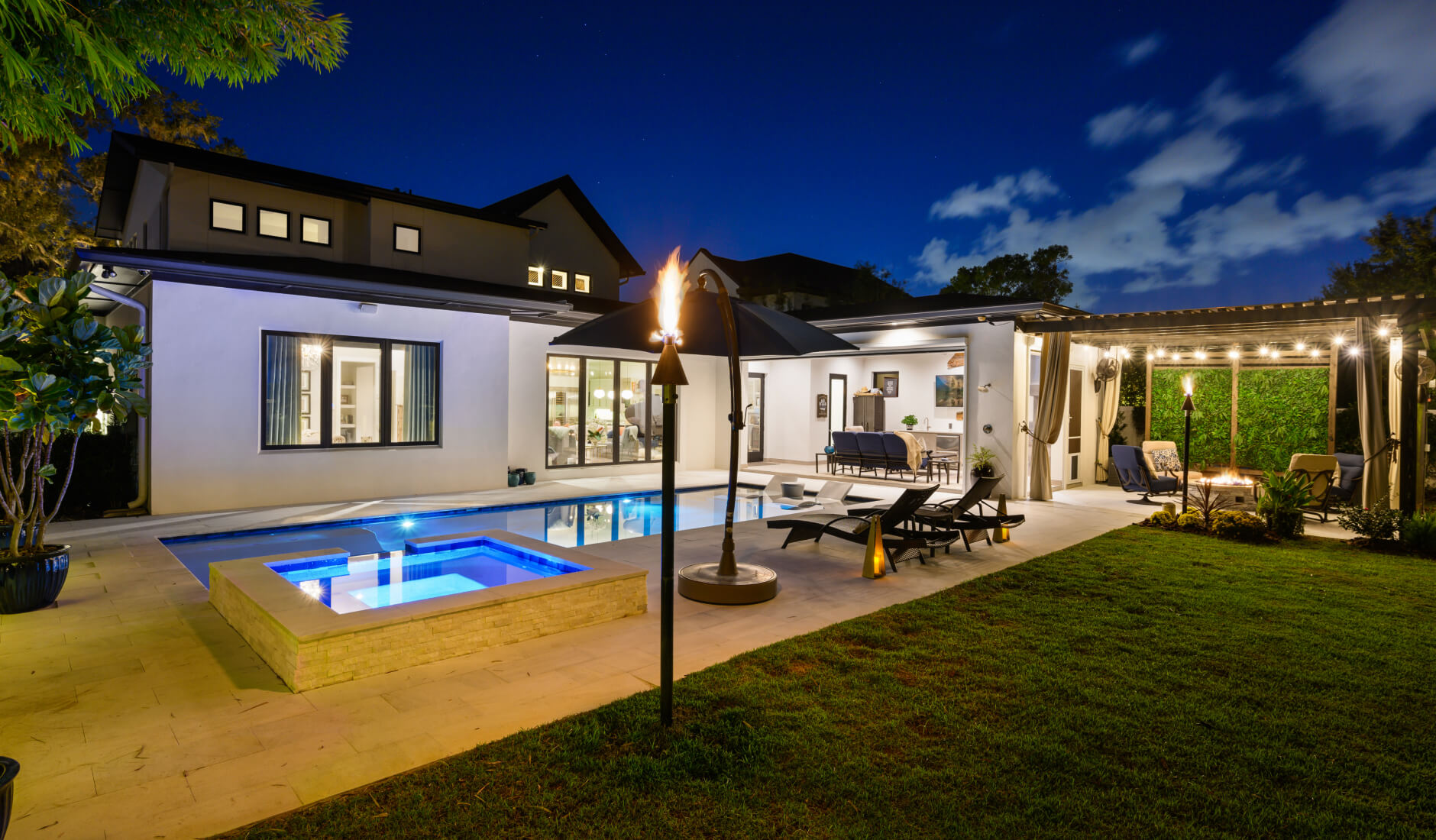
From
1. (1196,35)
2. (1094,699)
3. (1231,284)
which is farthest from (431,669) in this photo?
(1231,284)

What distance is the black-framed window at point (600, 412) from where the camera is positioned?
14039mm

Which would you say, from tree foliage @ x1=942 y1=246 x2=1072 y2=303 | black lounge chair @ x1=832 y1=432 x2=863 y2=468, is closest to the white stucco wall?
black lounge chair @ x1=832 y1=432 x2=863 y2=468

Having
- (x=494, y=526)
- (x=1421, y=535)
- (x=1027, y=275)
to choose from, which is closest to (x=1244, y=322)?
(x=1421, y=535)

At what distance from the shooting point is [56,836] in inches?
95.1

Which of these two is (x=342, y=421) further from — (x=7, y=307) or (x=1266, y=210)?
(x=1266, y=210)

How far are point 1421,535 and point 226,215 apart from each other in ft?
56.7

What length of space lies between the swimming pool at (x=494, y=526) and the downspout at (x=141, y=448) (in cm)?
211

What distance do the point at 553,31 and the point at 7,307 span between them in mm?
16427

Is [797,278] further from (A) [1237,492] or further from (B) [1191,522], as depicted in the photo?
(B) [1191,522]

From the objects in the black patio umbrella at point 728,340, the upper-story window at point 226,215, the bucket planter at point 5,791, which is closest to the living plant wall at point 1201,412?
the black patio umbrella at point 728,340

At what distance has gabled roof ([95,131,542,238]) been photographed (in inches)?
444

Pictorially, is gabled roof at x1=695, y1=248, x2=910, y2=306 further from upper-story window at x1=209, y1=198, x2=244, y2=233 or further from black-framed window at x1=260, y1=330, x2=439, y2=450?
black-framed window at x1=260, y1=330, x2=439, y2=450

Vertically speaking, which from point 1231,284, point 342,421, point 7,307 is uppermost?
point 1231,284

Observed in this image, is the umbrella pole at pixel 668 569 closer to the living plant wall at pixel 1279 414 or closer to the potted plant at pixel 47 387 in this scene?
the potted plant at pixel 47 387
